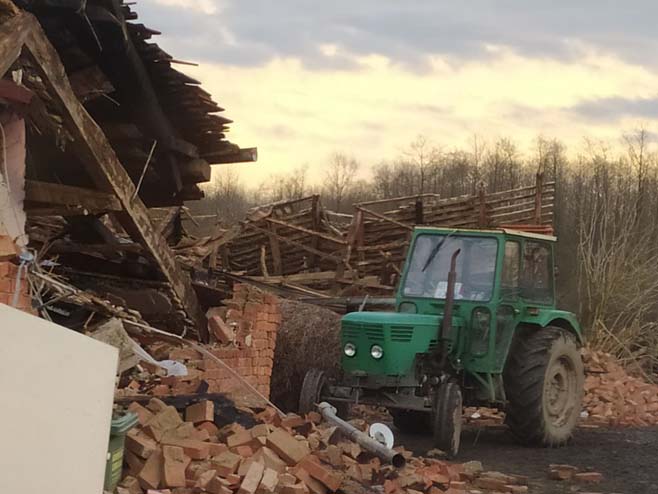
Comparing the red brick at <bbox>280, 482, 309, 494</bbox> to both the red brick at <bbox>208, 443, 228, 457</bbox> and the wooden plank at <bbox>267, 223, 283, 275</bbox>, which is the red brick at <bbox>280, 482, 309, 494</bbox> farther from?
the wooden plank at <bbox>267, 223, 283, 275</bbox>

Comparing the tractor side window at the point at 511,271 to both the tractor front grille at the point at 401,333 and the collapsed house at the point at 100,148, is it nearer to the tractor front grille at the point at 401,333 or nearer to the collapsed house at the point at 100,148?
the tractor front grille at the point at 401,333

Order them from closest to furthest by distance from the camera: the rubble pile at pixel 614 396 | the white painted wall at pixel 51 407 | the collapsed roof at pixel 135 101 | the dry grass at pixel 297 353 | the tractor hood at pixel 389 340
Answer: the white painted wall at pixel 51 407 < the collapsed roof at pixel 135 101 < the tractor hood at pixel 389 340 < the dry grass at pixel 297 353 < the rubble pile at pixel 614 396

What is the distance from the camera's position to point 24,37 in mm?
5879

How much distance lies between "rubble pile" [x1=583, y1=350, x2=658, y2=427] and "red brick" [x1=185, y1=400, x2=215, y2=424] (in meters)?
8.34

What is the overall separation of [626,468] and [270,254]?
11.4 m

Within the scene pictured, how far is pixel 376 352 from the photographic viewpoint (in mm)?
9242

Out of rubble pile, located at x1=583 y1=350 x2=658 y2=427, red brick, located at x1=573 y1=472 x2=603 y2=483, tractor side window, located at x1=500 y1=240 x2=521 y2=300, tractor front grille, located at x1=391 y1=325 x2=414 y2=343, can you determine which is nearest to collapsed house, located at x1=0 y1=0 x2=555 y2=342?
tractor side window, located at x1=500 y1=240 x2=521 y2=300

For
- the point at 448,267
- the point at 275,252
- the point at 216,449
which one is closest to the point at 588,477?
the point at 448,267

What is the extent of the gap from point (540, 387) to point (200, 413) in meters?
4.66

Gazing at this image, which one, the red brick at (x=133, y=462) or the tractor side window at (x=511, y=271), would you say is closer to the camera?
the red brick at (x=133, y=462)

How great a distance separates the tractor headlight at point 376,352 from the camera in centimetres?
922

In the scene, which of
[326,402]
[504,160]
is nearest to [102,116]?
[326,402]

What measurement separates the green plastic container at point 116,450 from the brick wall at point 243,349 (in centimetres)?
211

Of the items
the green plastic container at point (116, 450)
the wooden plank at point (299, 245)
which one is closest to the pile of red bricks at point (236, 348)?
the green plastic container at point (116, 450)
